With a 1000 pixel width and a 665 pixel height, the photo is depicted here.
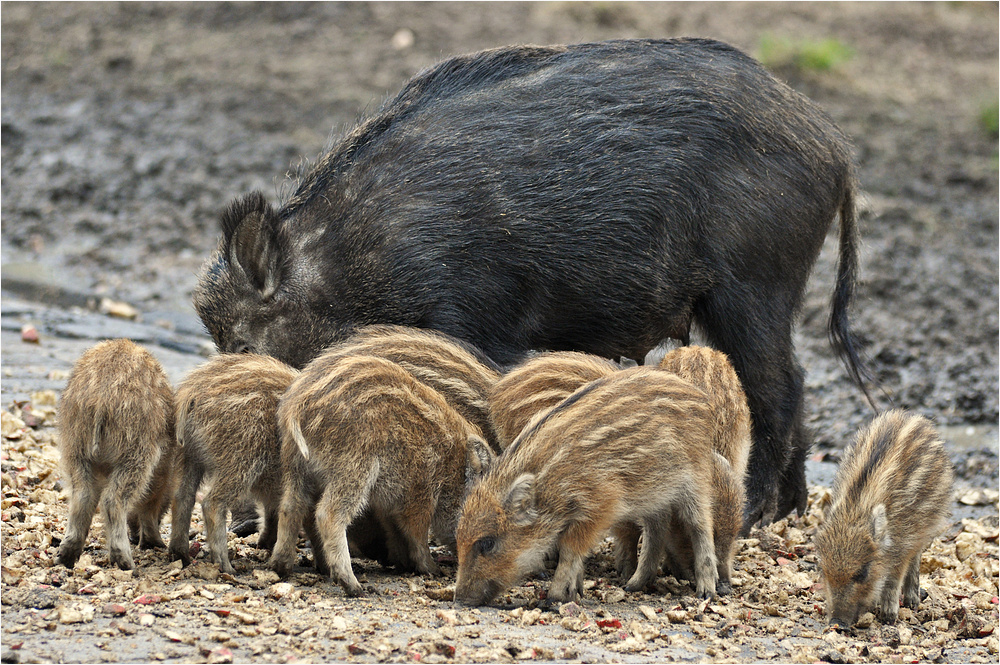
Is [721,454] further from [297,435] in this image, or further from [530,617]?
[297,435]

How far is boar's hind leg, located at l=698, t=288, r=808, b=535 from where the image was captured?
4.89 meters

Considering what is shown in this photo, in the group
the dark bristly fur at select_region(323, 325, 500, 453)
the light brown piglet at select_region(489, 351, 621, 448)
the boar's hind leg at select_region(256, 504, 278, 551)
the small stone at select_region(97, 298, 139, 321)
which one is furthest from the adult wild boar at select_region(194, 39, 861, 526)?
the small stone at select_region(97, 298, 139, 321)

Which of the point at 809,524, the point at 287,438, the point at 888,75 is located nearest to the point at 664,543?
the point at 287,438

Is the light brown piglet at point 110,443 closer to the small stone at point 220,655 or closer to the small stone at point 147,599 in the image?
the small stone at point 147,599

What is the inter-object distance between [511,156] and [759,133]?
3.48ft

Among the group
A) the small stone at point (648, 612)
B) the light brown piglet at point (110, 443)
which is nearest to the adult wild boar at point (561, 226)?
the light brown piglet at point (110, 443)

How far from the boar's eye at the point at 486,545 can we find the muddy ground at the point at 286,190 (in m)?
0.18

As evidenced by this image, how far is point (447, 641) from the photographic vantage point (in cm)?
318

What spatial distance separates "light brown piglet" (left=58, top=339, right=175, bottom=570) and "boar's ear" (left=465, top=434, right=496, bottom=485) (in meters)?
1.01

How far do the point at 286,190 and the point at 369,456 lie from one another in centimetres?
205

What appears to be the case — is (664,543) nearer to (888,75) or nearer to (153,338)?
(153,338)

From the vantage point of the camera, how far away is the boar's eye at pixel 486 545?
3602 millimetres

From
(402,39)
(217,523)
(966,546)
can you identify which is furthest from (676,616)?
(402,39)

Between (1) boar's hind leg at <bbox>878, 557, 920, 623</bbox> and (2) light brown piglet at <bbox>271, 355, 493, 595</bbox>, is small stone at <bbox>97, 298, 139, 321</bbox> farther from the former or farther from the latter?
(1) boar's hind leg at <bbox>878, 557, 920, 623</bbox>
